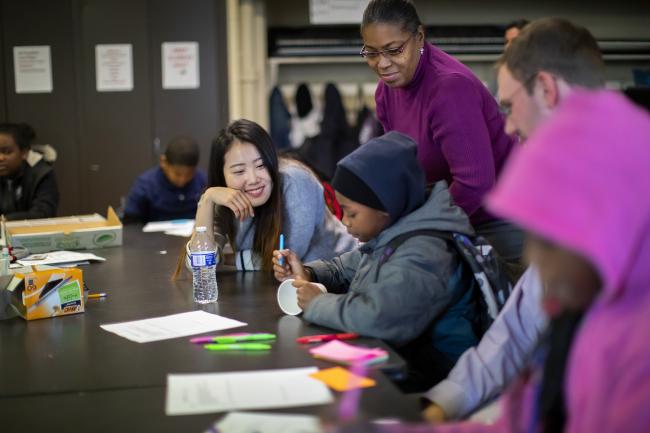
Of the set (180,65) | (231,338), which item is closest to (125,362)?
(231,338)

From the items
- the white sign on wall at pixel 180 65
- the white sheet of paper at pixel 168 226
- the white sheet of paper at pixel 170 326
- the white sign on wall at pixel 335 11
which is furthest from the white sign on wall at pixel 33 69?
the white sheet of paper at pixel 170 326

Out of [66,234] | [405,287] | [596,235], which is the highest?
[596,235]

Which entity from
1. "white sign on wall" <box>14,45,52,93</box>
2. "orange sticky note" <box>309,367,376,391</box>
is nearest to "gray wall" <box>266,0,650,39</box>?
"white sign on wall" <box>14,45,52,93</box>

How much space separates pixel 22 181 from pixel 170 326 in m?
3.11

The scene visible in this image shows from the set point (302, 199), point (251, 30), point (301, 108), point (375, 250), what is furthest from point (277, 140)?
point (375, 250)

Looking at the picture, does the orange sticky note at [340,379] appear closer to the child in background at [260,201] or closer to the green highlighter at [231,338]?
the green highlighter at [231,338]

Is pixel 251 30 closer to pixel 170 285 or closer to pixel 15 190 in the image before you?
pixel 15 190

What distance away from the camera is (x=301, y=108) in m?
6.29

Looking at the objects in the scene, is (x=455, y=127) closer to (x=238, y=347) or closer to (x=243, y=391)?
(x=238, y=347)

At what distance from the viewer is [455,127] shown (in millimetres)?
2430

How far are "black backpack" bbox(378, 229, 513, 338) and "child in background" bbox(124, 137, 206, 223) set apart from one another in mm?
3033

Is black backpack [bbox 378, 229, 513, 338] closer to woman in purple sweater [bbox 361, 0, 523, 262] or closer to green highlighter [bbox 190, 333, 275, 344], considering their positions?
green highlighter [bbox 190, 333, 275, 344]

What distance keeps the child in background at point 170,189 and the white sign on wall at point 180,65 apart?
1.29 m

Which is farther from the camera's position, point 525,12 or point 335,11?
point 525,12
